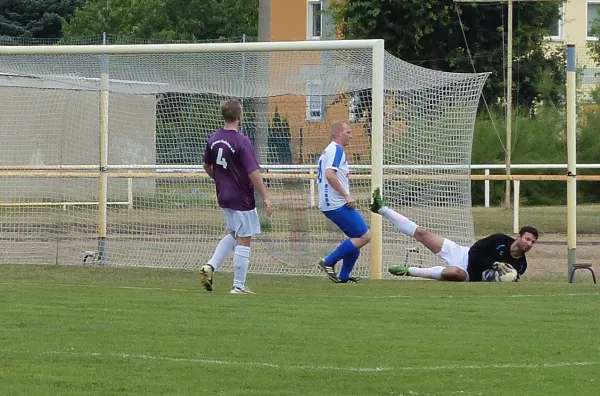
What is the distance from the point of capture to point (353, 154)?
730 inches

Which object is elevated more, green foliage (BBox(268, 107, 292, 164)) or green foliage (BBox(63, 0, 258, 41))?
green foliage (BBox(63, 0, 258, 41))

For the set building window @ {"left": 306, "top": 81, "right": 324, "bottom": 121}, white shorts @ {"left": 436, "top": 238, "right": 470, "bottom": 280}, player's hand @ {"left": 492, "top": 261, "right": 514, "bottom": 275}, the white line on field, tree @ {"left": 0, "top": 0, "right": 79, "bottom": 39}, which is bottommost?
the white line on field

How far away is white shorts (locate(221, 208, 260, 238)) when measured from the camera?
14.1 meters

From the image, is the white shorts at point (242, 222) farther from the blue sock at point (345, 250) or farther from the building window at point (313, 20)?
the building window at point (313, 20)

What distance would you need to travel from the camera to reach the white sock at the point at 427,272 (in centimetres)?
1600

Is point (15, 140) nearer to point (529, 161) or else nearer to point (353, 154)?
point (353, 154)

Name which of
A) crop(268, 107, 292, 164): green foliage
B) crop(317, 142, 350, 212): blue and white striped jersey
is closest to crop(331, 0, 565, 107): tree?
crop(268, 107, 292, 164): green foliage

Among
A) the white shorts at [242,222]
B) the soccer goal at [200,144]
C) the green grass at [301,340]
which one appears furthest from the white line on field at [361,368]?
the soccer goal at [200,144]

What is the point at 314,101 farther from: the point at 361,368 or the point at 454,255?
the point at 361,368

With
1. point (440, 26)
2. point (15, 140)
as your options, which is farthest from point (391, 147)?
point (440, 26)

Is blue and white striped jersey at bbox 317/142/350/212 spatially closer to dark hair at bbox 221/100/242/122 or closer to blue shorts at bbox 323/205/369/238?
blue shorts at bbox 323/205/369/238

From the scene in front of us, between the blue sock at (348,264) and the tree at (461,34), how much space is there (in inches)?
952

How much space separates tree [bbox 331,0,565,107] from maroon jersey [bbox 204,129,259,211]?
2591cm

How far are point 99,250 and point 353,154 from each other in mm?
3600
